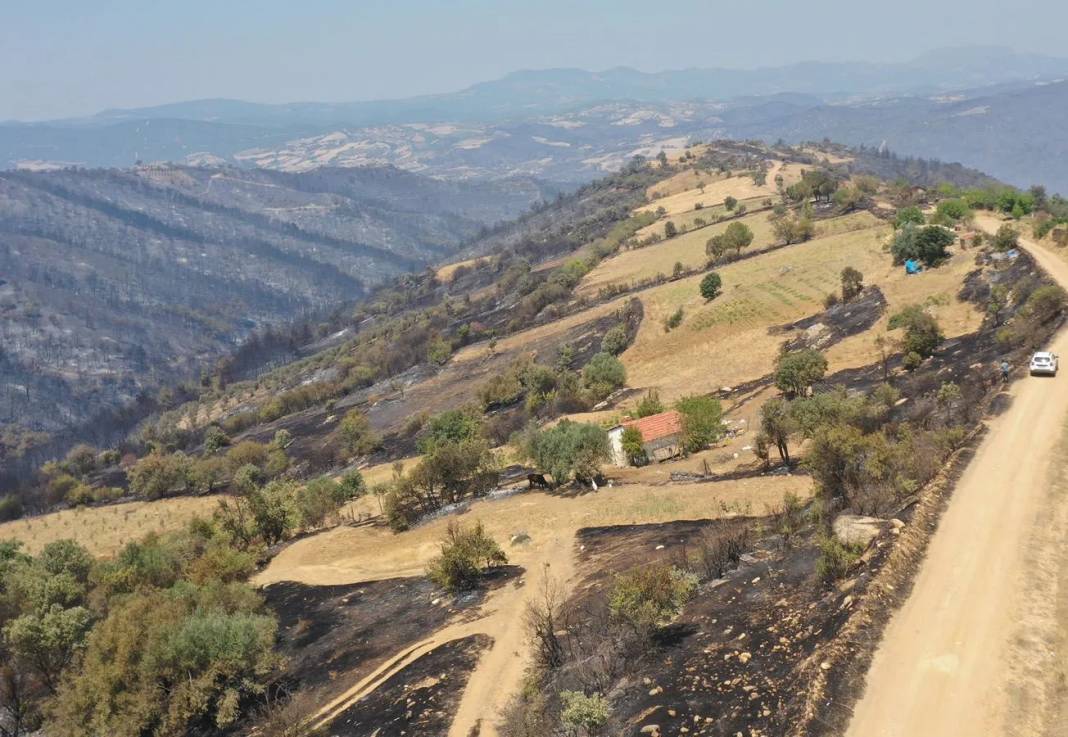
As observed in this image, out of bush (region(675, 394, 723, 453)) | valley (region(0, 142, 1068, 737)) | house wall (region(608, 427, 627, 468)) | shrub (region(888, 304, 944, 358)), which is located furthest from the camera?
house wall (region(608, 427, 627, 468))

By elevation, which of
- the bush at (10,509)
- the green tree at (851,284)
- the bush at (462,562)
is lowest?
the bush at (10,509)

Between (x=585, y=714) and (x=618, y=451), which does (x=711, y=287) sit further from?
(x=585, y=714)

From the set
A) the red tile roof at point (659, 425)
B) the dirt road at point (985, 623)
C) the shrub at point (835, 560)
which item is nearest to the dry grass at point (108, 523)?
the red tile roof at point (659, 425)

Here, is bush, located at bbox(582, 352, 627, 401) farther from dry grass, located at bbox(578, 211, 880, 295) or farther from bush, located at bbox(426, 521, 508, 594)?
dry grass, located at bbox(578, 211, 880, 295)

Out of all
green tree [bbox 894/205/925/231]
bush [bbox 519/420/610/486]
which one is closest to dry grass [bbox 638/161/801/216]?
green tree [bbox 894/205/925/231]

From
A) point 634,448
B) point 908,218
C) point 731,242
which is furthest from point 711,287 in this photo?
point 634,448

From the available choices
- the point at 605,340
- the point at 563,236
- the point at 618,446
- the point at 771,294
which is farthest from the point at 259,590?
the point at 563,236

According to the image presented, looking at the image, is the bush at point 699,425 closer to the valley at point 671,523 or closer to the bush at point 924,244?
the valley at point 671,523
